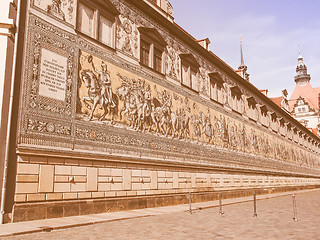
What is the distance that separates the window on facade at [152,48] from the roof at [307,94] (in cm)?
6668

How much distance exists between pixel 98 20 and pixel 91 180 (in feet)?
17.8

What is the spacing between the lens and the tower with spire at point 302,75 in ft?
267

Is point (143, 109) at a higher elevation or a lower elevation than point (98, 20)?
lower

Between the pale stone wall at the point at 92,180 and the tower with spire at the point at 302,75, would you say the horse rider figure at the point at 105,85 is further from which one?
the tower with spire at the point at 302,75

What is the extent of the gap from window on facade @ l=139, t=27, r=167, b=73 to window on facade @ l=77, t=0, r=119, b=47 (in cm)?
175

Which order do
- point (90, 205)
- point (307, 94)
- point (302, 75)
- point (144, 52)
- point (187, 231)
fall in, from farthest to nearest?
1. point (302, 75)
2. point (307, 94)
3. point (144, 52)
4. point (90, 205)
5. point (187, 231)

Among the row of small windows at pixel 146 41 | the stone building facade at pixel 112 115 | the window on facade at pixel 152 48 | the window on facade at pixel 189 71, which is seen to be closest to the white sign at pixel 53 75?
the stone building facade at pixel 112 115

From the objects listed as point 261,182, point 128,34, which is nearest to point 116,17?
point 128,34

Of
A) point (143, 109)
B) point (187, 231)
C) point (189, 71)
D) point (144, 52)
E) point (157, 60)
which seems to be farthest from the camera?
point (189, 71)

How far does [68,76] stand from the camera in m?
9.45

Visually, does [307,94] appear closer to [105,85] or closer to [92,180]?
[105,85]

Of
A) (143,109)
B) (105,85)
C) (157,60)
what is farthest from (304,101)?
(105,85)

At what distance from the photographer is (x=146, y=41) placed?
1361 centimetres

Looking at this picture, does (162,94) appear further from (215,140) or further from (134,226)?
(134,226)
